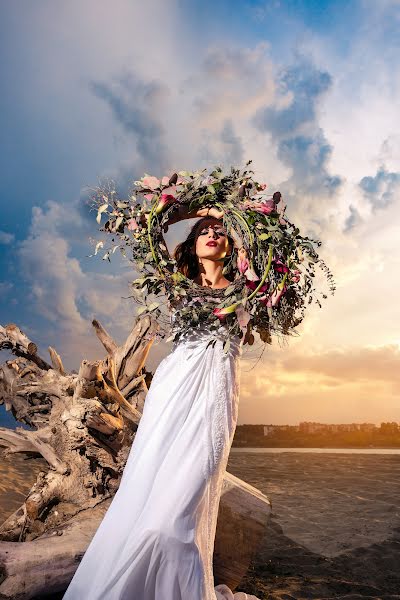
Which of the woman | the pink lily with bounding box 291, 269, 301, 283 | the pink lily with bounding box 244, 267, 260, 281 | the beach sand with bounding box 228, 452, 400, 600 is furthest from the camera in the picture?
the beach sand with bounding box 228, 452, 400, 600

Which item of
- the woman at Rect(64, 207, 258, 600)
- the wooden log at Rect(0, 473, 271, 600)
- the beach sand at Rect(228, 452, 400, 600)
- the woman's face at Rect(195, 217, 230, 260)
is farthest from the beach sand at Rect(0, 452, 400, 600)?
the woman's face at Rect(195, 217, 230, 260)

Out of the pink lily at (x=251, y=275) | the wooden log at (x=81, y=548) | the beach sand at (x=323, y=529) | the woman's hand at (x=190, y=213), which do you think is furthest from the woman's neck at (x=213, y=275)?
the beach sand at (x=323, y=529)

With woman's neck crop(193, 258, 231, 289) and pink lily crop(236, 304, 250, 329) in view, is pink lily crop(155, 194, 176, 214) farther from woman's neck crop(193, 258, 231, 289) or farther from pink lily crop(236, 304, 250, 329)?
pink lily crop(236, 304, 250, 329)

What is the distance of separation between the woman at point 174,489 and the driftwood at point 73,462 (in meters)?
0.52

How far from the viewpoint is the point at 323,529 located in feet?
19.6

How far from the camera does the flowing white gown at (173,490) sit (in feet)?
7.55

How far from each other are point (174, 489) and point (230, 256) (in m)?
1.65

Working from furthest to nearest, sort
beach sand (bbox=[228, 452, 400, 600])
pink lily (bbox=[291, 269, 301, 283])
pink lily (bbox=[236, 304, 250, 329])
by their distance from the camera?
1. beach sand (bbox=[228, 452, 400, 600])
2. pink lily (bbox=[291, 269, 301, 283])
3. pink lily (bbox=[236, 304, 250, 329])

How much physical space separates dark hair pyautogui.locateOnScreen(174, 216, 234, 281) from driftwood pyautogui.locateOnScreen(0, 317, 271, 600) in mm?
587

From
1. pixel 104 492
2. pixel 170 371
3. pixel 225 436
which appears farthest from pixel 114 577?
pixel 104 492

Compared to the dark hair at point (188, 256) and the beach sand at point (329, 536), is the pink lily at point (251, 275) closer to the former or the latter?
the dark hair at point (188, 256)

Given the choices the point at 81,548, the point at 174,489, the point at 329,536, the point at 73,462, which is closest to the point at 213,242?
the point at 174,489

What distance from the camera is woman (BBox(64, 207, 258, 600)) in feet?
7.55

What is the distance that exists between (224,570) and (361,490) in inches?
204
